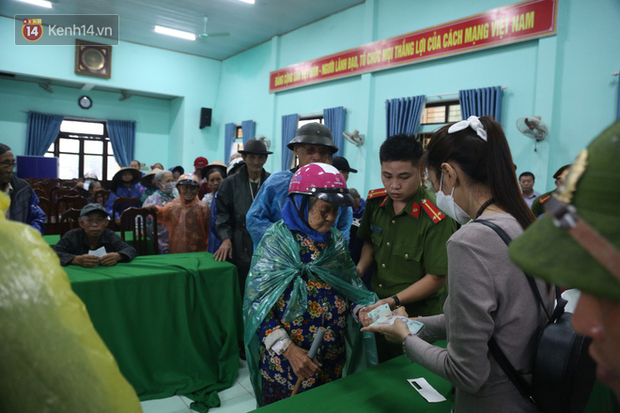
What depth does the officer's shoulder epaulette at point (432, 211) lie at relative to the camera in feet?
5.29

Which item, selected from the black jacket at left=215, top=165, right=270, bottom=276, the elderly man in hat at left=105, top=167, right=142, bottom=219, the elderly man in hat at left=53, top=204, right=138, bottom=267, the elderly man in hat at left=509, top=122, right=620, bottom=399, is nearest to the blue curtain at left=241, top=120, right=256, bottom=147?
the elderly man in hat at left=105, top=167, right=142, bottom=219

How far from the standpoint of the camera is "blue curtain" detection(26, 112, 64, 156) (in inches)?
418

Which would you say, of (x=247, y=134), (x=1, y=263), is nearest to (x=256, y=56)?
(x=247, y=134)

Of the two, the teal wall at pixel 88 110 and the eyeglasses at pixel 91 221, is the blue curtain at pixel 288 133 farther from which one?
the eyeglasses at pixel 91 221

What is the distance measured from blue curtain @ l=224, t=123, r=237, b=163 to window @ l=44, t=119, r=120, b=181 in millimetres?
3706

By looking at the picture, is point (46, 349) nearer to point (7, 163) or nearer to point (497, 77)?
point (7, 163)

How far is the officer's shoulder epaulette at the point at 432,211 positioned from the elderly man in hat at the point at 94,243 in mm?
2025

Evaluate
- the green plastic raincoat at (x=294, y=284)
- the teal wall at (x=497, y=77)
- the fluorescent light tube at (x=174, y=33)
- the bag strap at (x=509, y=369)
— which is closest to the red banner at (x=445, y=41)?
the teal wall at (x=497, y=77)

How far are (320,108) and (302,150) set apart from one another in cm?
592

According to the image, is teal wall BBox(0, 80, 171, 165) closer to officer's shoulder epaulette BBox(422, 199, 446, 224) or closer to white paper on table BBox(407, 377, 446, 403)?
officer's shoulder epaulette BBox(422, 199, 446, 224)

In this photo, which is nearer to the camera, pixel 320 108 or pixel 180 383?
pixel 180 383

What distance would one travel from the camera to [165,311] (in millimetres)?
2539

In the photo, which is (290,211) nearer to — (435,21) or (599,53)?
(599,53)

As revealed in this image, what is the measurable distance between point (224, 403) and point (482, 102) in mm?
4971
